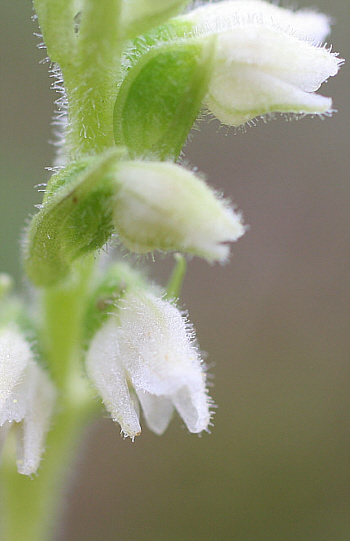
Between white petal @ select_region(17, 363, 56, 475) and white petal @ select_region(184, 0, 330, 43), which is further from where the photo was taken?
white petal @ select_region(17, 363, 56, 475)

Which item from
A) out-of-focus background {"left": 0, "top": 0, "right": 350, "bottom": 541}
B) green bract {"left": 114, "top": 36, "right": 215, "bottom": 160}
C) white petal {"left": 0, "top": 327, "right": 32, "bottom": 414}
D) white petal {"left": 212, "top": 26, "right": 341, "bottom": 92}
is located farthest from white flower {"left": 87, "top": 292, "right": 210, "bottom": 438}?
out-of-focus background {"left": 0, "top": 0, "right": 350, "bottom": 541}

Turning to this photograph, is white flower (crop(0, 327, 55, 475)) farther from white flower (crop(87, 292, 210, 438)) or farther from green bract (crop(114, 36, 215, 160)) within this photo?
green bract (crop(114, 36, 215, 160))

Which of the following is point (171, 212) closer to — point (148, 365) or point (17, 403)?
point (148, 365)

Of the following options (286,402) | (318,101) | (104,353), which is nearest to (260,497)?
(286,402)

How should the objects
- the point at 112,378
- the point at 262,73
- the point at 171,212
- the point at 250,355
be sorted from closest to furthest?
the point at 171,212
the point at 262,73
the point at 112,378
the point at 250,355

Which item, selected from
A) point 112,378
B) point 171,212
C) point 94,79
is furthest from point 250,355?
point 171,212

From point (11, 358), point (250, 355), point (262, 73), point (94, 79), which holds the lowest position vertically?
point (11, 358)

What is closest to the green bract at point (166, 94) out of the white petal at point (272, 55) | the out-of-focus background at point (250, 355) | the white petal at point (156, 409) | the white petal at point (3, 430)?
the white petal at point (272, 55)

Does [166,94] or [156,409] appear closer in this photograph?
[166,94]
